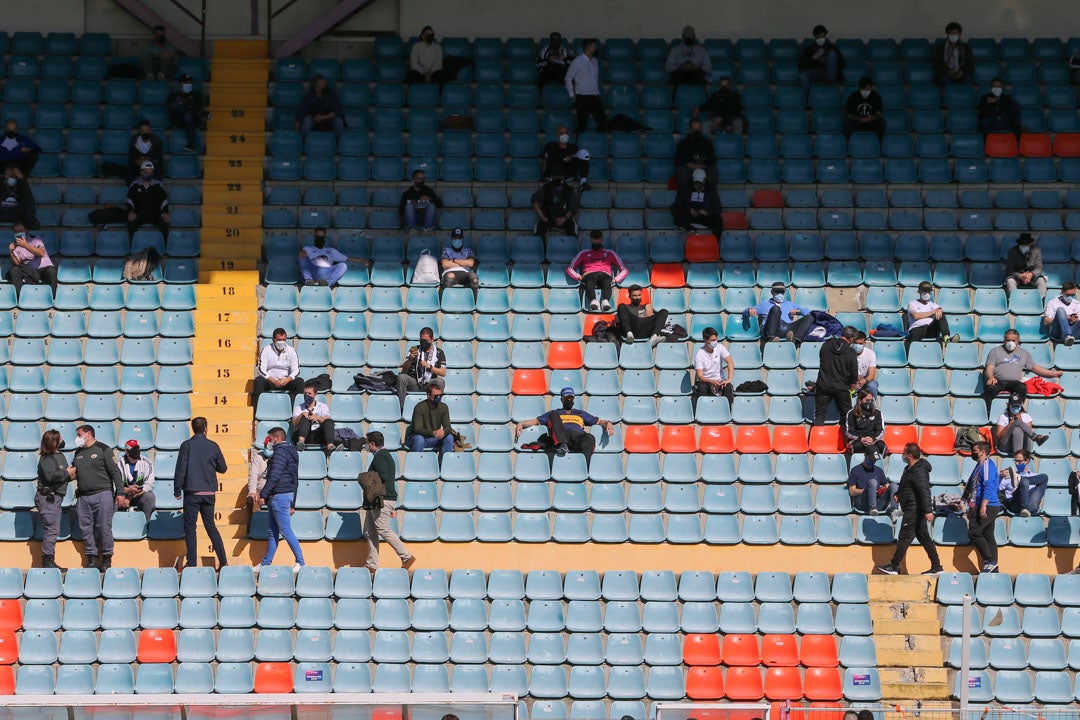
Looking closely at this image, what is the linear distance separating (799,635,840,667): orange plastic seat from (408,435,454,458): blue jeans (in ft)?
15.7

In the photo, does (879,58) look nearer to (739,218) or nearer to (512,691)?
(739,218)

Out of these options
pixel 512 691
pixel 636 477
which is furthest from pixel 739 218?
pixel 512 691

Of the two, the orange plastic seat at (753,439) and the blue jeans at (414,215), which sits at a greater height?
the blue jeans at (414,215)

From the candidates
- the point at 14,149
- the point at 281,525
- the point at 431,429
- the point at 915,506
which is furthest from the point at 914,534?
the point at 14,149

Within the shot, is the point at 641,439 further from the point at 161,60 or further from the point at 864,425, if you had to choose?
the point at 161,60

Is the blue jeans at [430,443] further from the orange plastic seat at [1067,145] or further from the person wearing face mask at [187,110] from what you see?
the orange plastic seat at [1067,145]

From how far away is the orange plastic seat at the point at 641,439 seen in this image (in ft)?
70.8

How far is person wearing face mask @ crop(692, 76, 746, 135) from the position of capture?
2619 cm

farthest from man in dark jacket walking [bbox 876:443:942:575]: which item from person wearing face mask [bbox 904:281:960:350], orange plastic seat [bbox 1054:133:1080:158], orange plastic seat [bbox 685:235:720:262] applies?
orange plastic seat [bbox 1054:133:1080:158]

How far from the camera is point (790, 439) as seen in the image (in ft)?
71.2

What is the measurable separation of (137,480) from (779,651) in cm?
739

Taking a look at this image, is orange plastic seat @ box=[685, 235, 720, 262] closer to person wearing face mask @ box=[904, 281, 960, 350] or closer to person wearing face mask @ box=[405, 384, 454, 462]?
person wearing face mask @ box=[904, 281, 960, 350]

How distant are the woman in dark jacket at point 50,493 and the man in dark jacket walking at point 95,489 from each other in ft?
0.44

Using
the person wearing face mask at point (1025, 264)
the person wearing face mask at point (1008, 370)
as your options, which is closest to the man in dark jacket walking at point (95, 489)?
the person wearing face mask at point (1008, 370)
